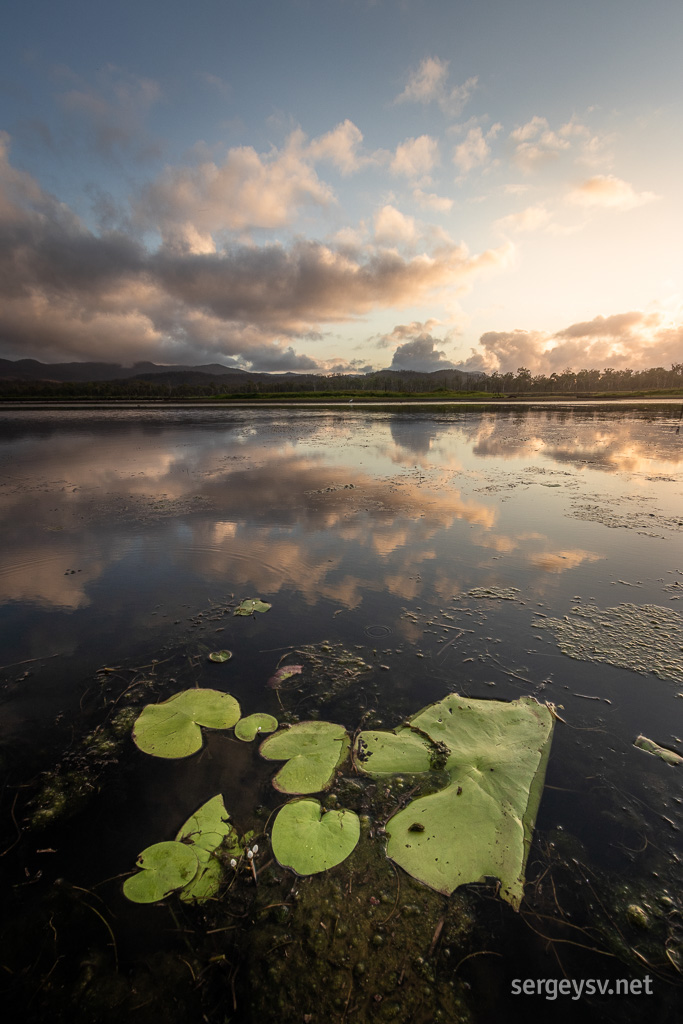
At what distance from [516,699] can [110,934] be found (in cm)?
281

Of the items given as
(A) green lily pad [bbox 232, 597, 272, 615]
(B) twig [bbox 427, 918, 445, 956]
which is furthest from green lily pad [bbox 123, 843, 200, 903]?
(A) green lily pad [bbox 232, 597, 272, 615]

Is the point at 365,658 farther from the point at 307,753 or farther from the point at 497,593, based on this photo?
the point at 497,593

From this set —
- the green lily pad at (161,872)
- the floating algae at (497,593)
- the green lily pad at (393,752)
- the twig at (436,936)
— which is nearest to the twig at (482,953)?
the twig at (436,936)

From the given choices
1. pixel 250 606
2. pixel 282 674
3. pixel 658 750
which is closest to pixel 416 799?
pixel 282 674

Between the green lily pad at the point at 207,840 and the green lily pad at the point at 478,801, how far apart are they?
2.97 ft

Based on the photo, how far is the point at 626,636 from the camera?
3922 millimetres

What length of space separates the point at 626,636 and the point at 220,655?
392 centimetres

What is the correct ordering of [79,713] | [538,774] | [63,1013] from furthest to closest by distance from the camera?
[79,713] < [538,774] < [63,1013]

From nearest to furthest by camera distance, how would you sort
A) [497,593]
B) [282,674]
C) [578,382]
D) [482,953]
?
1. [482,953]
2. [282,674]
3. [497,593]
4. [578,382]

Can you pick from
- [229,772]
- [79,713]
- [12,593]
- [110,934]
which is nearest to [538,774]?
[229,772]

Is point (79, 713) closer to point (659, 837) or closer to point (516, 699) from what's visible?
point (516, 699)

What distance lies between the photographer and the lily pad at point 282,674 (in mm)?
3412

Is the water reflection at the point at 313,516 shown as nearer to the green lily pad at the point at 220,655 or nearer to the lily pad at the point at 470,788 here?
the green lily pad at the point at 220,655

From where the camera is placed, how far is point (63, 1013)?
1.61 m
